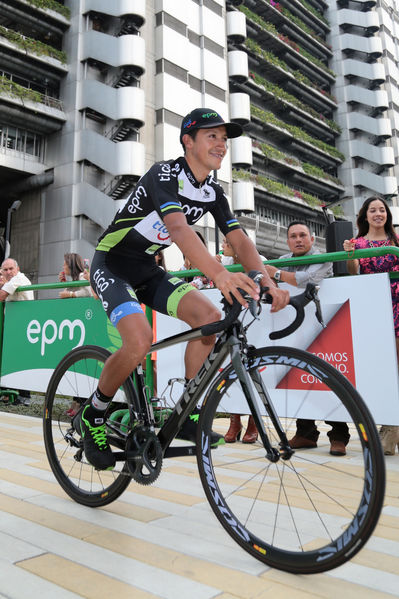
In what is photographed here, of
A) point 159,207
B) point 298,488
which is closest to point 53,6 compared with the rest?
point 159,207

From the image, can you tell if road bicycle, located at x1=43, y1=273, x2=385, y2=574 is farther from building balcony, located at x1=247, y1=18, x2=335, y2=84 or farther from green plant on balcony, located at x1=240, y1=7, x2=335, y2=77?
building balcony, located at x1=247, y1=18, x2=335, y2=84

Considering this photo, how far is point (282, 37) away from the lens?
44.1 m

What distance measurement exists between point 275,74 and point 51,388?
156 ft

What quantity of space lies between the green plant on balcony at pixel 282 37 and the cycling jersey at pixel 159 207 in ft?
146

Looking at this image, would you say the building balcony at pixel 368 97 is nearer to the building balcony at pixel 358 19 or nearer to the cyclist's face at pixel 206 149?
the building balcony at pixel 358 19

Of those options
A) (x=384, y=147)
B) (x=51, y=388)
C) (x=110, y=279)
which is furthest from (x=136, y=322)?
(x=384, y=147)

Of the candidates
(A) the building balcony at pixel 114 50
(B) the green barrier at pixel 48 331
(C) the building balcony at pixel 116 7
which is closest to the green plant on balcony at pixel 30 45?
(A) the building balcony at pixel 114 50

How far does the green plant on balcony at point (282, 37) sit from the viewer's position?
40384mm

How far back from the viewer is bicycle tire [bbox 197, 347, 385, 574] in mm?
1602

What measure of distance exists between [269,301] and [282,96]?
4554cm

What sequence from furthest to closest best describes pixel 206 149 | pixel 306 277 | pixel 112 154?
pixel 112 154 → pixel 306 277 → pixel 206 149

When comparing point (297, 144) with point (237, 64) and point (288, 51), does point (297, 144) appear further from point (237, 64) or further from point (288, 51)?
point (237, 64)

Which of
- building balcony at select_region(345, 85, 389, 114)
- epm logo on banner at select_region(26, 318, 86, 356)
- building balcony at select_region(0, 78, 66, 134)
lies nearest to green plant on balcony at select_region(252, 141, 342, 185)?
building balcony at select_region(345, 85, 389, 114)

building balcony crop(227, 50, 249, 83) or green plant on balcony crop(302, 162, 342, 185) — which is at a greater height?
building balcony crop(227, 50, 249, 83)
